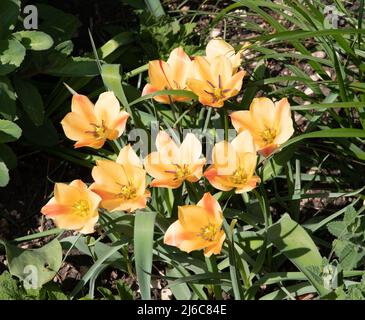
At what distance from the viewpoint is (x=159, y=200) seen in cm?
205

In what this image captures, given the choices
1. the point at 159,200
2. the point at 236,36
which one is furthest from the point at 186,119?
the point at 236,36

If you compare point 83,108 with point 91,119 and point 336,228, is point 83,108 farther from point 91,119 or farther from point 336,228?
point 336,228

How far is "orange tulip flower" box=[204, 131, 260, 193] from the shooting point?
5.80ft

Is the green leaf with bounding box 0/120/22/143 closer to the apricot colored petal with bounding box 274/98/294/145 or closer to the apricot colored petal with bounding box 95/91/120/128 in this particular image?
the apricot colored petal with bounding box 95/91/120/128

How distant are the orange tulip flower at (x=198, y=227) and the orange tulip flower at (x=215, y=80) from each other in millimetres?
305

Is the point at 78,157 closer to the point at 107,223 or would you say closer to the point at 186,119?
the point at 186,119

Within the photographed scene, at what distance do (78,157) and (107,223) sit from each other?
21.4 inches

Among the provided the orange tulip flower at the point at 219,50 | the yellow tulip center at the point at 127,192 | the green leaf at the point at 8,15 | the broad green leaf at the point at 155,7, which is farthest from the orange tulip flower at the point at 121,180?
the broad green leaf at the point at 155,7

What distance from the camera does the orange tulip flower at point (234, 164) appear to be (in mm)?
1768

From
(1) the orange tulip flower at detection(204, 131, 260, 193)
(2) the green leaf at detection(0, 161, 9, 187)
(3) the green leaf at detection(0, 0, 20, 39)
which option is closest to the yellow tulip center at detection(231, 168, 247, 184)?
(1) the orange tulip flower at detection(204, 131, 260, 193)

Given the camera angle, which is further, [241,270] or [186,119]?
[186,119]

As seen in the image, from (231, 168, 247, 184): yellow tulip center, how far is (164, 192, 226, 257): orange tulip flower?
0.10 meters

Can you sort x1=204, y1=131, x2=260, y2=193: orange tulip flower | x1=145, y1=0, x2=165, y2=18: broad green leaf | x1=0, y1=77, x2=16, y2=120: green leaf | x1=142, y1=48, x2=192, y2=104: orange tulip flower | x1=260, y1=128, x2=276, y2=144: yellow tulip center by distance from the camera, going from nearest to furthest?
x1=204, y1=131, x2=260, y2=193: orange tulip flower < x1=260, y1=128, x2=276, y2=144: yellow tulip center < x1=142, y1=48, x2=192, y2=104: orange tulip flower < x1=0, y1=77, x2=16, y2=120: green leaf < x1=145, y1=0, x2=165, y2=18: broad green leaf

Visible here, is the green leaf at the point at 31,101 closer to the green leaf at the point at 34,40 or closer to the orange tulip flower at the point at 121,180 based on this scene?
the green leaf at the point at 34,40
